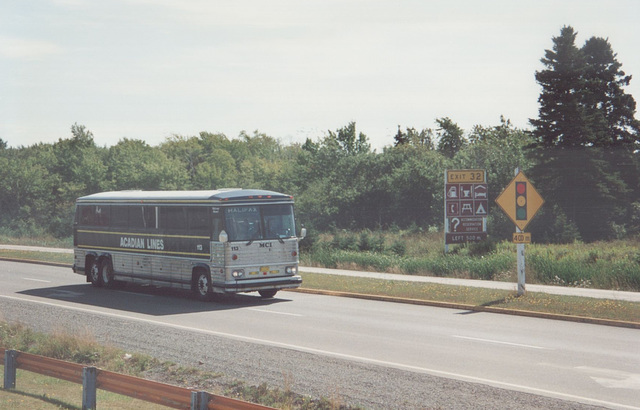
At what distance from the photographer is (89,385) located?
31.2 ft

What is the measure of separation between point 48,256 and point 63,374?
33088 millimetres

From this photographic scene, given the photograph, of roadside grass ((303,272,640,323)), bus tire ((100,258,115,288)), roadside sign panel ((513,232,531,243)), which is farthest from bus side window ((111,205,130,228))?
roadside sign panel ((513,232,531,243))

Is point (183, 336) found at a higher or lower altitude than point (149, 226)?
Answer: lower

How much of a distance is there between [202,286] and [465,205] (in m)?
15.6

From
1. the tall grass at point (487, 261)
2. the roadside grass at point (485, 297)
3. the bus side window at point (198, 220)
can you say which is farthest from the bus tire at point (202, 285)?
the tall grass at point (487, 261)

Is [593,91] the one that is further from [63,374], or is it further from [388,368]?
[63,374]

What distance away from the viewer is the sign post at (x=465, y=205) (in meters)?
34.1

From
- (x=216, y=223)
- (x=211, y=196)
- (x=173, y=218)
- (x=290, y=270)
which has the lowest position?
(x=290, y=270)

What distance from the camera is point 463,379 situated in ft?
38.2

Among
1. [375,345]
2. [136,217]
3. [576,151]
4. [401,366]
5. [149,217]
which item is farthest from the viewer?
[576,151]

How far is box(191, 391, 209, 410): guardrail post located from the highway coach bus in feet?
42.3

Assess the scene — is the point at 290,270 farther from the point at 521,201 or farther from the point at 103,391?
the point at 103,391

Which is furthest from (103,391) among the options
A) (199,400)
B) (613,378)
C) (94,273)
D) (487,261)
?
(487,261)

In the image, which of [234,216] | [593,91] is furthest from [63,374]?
[593,91]
